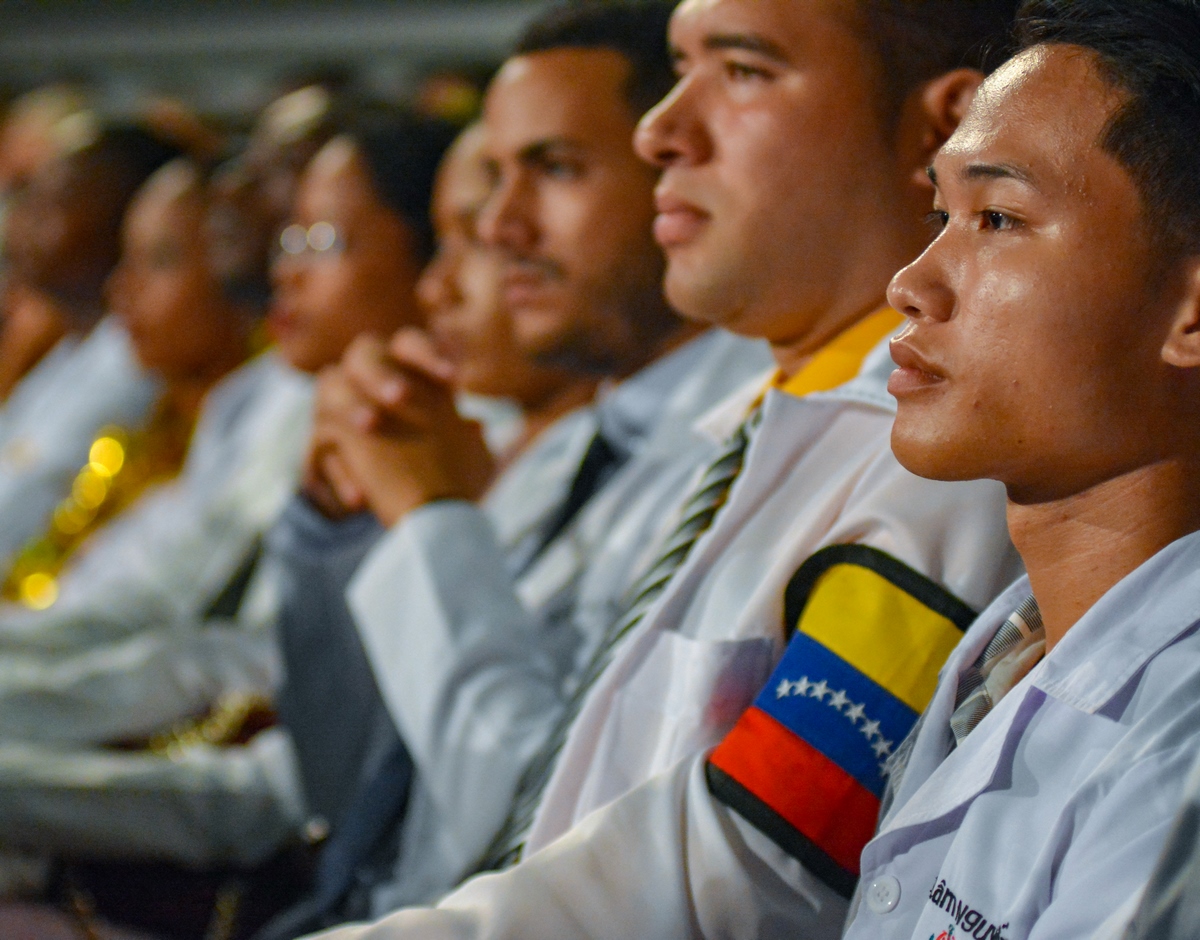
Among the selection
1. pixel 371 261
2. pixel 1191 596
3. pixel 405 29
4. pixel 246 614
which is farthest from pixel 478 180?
pixel 405 29

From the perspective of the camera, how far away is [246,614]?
2.15m

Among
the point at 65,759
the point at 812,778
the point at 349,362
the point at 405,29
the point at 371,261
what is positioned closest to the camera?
the point at 812,778

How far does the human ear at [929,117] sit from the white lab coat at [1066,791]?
46cm

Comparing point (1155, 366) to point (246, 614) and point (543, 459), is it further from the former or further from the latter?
point (246, 614)

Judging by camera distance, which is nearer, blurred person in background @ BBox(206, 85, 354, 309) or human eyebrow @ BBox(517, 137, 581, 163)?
human eyebrow @ BBox(517, 137, 581, 163)

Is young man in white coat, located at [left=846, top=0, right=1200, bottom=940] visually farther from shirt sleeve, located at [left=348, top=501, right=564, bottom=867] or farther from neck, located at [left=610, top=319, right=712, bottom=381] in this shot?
neck, located at [left=610, top=319, right=712, bottom=381]

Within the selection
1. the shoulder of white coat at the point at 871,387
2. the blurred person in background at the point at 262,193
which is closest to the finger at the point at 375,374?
the shoulder of white coat at the point at 871,387

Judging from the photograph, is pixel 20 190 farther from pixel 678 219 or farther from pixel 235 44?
pixel 678 219

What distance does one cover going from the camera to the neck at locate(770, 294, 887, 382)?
105cm

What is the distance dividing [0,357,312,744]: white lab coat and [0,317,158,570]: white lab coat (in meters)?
0.21

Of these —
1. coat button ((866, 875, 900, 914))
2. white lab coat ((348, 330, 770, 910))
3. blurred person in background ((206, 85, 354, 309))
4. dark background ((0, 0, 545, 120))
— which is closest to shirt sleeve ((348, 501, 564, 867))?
white lab coat ((348, 330, 770, 910))

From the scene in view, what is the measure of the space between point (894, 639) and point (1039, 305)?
0.25 meters

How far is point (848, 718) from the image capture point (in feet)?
2.78

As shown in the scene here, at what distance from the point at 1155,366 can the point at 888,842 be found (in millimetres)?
294
